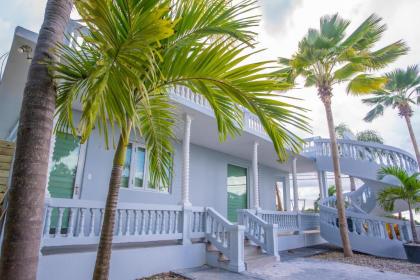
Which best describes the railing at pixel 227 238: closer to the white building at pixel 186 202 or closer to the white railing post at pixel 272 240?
the white building at pixel 186 202

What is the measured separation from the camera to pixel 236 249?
16.3 ft

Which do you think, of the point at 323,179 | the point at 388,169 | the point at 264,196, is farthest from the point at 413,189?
the point at 264,196

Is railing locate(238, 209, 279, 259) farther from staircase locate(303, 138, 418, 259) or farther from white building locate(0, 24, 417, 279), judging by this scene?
staircase locate(303, 138, 418, 259)

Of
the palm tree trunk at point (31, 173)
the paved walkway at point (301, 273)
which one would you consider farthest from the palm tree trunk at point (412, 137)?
the palm tree trunk at point (31, 173)

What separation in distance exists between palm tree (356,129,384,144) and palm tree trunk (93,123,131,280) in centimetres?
1917

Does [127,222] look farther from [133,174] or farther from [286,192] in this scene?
[286,192]

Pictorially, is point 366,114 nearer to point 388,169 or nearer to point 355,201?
point 355,201

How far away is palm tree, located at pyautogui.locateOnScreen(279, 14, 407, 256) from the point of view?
737 cm

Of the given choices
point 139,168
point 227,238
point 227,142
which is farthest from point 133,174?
point 227,142

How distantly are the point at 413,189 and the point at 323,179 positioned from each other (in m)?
3.83

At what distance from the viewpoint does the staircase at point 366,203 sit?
26.0 ft

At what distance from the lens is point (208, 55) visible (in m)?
2.08

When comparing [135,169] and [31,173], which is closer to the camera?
[31,173]

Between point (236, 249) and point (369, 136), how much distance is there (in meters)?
17.3
